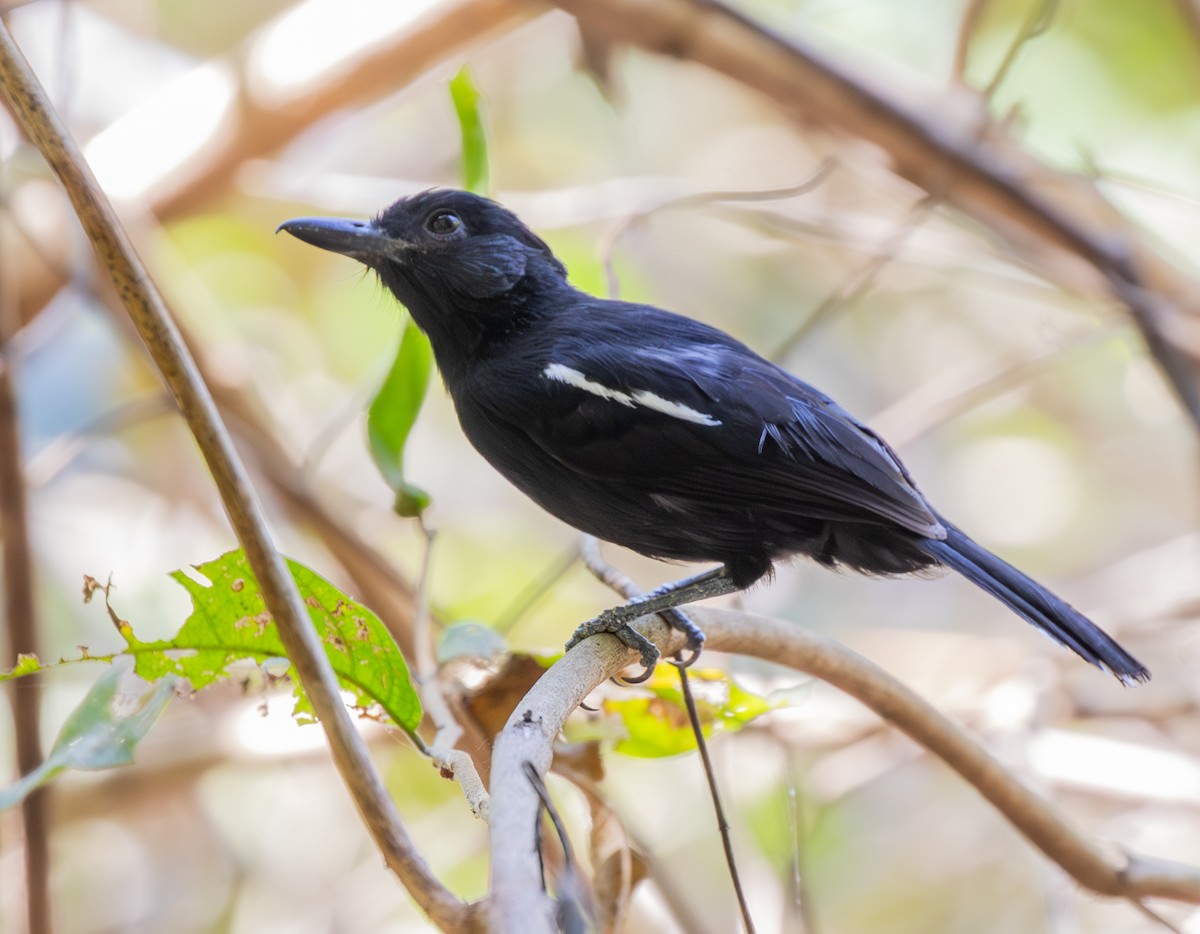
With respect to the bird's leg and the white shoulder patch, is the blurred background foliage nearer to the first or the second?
the bird's leg

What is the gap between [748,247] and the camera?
20.6ft

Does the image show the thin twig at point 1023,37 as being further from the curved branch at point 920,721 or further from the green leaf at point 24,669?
the green leaf at point 24,669

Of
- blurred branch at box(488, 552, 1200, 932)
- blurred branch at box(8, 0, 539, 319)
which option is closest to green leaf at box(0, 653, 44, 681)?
blurred branch at box(488, 552, 1200, 932)

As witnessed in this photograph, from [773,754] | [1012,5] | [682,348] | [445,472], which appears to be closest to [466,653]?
[682,348]

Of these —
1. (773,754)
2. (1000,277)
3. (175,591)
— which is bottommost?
(773,754)

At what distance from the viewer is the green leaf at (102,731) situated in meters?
1.62

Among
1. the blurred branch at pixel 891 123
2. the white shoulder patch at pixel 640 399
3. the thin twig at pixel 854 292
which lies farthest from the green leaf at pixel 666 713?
the blurred branch at pixel 891 123

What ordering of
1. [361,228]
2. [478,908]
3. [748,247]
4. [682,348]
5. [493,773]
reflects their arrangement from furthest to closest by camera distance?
[748,247]
[361,228]
[682,348]
[493,773]
[478,908]

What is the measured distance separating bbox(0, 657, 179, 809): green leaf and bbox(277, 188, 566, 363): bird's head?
1274 mm

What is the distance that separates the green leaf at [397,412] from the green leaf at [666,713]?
2.02 feet

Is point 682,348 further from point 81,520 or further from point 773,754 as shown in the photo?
point 81,520

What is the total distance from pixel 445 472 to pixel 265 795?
218 centimetres

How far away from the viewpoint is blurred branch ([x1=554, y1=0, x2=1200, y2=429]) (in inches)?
142

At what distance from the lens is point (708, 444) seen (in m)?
2.50
